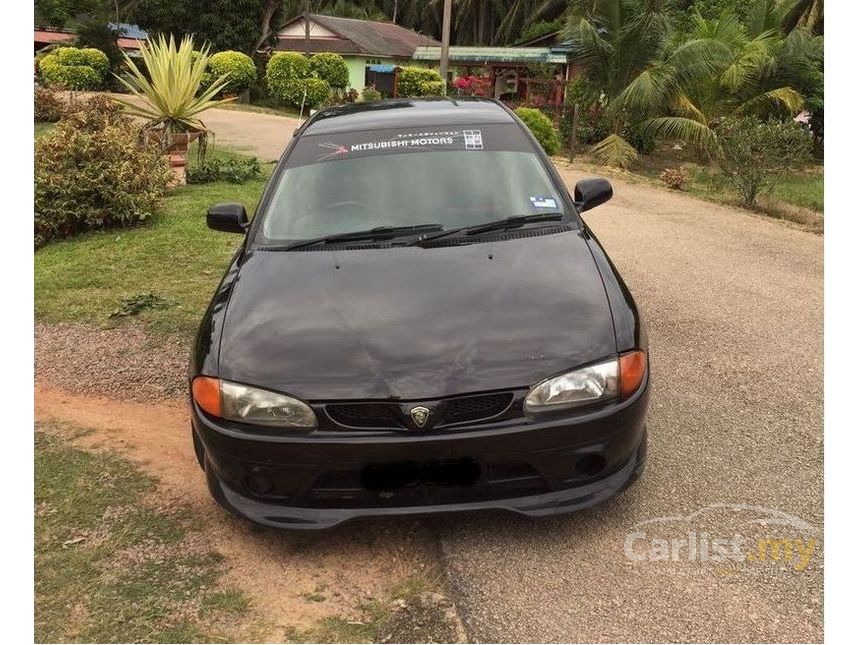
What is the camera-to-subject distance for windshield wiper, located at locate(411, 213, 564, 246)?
3836 millimetres

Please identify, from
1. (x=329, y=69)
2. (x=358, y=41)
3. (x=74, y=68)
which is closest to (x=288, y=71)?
(x=329, y=69)

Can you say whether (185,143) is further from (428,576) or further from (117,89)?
(117,89)

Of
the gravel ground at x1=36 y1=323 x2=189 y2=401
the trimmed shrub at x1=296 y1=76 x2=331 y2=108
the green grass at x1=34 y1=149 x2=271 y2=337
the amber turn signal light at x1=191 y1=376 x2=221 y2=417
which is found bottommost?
the gravel ground at x1=36 y1=323 x2=189 y2=401

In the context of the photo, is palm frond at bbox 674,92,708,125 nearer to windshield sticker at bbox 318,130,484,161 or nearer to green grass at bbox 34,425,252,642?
windshield sticker at bbox 318,130,484,161

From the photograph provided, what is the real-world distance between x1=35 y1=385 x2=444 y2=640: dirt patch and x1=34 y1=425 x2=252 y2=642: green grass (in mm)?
90

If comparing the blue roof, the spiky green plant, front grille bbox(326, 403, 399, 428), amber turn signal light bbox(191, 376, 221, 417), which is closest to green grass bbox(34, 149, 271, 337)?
the spiky green plant

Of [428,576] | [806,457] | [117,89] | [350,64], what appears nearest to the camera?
[428,576]

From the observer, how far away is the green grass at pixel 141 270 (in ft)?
20.7

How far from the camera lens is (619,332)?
3.14 metres

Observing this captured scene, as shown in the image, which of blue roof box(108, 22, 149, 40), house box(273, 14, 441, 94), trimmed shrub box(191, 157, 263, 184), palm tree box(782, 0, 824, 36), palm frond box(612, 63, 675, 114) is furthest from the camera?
blue roof box(108, 22, 149, 40)

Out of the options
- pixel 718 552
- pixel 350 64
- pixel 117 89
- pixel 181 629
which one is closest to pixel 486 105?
pixel 718 552

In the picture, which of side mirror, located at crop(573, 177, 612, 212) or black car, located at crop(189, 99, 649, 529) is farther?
side mirror, located at crop(573, 177, 612, 212)

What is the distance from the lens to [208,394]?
10.1ft

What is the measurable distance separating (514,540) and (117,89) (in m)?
33.5
